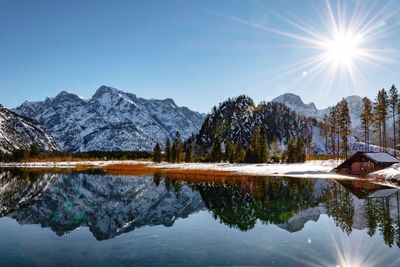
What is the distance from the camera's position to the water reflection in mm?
35241

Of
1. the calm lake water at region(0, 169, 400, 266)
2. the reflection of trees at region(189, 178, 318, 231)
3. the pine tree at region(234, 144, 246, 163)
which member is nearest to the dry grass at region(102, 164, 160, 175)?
the pine tree at region(234, 144, 246, 163)

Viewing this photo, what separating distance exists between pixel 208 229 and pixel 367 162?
69.9 meters

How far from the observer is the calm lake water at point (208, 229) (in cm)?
2381

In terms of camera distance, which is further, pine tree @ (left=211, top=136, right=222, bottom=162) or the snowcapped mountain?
pine tree @ (left=211, top=136, right=222, bottom=162)

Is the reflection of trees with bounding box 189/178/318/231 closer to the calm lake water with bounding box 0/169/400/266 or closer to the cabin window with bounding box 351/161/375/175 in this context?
the calm lake water with bounding box 0/169/400/266

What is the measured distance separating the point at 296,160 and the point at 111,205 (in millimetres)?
119440

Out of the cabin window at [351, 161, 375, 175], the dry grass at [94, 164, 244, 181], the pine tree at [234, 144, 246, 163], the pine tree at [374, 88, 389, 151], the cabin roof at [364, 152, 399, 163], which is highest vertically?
the pine tree at [374, 88, 389, 151]

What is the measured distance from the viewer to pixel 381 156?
92.1 meters

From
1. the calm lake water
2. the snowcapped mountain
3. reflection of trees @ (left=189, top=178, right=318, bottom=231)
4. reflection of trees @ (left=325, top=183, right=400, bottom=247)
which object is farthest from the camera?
reflection of trees @ (left=189, top=178, right=318, bottom=231)

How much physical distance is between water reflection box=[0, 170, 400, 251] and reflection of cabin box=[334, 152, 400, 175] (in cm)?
3051

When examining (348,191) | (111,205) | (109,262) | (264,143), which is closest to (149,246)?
(109,262)

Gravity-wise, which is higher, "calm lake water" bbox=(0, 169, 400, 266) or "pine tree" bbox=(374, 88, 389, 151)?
"pine tree" bbox=(374, 88, 389, 151)

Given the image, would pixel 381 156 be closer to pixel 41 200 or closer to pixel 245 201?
pixel 245 201

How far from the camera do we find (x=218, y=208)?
153 feet
